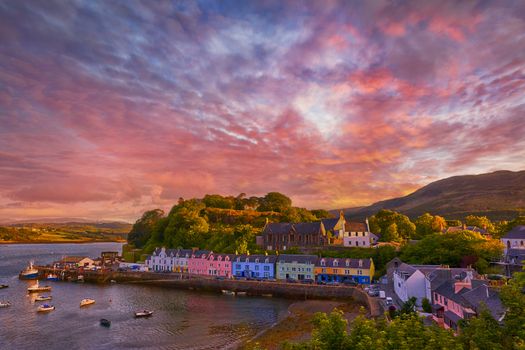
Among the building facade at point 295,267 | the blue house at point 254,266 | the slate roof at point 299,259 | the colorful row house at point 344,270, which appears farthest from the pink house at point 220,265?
the colorful row house at point 344,270

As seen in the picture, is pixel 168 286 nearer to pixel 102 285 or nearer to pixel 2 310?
pixel 102 285

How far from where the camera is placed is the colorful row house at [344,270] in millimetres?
69125

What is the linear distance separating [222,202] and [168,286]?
6008 cm

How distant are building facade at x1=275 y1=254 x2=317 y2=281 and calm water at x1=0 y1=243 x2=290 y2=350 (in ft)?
43.1

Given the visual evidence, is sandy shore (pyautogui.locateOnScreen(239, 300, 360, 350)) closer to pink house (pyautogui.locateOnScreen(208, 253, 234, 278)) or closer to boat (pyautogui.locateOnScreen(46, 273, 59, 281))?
pink house (pyautogui.locateOnScreen(208, 253, 234, 278))

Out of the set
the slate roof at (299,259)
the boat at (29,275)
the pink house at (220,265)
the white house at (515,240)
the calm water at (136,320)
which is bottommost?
the calm water at (136,320)

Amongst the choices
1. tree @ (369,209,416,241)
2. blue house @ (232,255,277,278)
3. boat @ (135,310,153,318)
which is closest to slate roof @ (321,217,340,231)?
tree @ (369,209,416,241)

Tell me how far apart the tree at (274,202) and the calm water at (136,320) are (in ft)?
217

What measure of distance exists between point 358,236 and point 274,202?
173 feet

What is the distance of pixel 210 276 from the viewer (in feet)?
268

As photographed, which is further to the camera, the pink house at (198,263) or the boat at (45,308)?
the pink house at (198,263)

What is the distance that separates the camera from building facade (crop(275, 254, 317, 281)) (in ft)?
244

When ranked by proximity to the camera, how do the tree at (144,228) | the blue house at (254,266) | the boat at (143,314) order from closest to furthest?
the boat at (143,314) < the blue house at (254,266) < the tree at (144,228)

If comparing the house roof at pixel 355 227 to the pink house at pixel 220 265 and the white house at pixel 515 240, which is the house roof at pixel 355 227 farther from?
the white house at pixel 515 240
